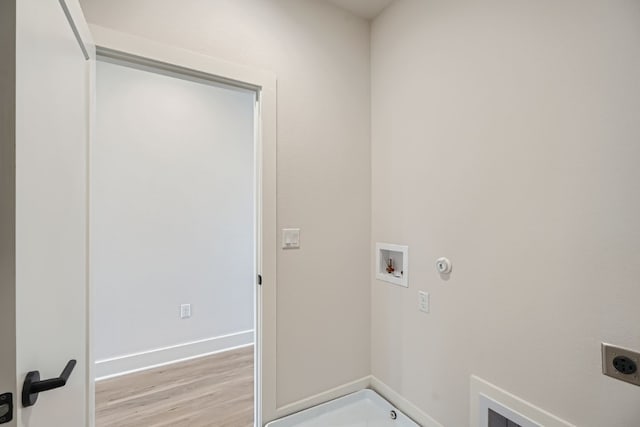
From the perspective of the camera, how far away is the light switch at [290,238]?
1.77 metres

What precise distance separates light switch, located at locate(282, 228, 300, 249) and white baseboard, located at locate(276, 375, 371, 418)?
39.2 inches

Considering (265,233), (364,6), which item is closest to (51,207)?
(265,233)

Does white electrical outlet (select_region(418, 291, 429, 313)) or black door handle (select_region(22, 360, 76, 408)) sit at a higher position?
black door handle (select_region(22, 360, 76, 408))

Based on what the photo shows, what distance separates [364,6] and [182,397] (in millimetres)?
3151

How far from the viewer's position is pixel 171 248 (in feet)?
8.98

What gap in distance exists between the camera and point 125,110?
2555 mm

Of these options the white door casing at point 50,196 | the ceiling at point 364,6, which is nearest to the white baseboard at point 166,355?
the white door casing at point 50,196

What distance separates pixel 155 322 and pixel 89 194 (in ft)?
6.14

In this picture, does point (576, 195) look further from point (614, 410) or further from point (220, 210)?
point (220, 210)

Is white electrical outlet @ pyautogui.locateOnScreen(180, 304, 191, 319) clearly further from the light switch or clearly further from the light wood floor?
→ the light switch

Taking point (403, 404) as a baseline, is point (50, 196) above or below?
above

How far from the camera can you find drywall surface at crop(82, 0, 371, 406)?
169cm

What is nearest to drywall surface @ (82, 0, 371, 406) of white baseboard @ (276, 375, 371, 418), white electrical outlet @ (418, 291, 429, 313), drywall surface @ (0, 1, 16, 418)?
white baseboard @ (276, 375, 371, 418)

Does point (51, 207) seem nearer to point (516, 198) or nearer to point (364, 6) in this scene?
point (516, 198)
